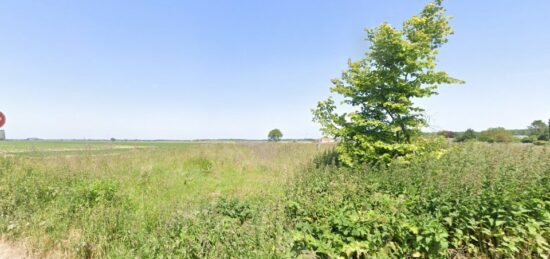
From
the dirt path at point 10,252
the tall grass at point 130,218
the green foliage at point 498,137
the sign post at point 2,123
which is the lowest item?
the dirt path at point 10,252

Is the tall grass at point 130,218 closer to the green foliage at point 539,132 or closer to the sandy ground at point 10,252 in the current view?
the sandy ground at point 10,252

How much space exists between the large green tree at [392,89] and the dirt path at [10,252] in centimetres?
653

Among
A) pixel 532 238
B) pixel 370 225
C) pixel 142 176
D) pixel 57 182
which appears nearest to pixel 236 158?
pixel 142 176

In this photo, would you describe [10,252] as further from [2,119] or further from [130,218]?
[2,119]

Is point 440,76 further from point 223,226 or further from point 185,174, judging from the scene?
point 185,174

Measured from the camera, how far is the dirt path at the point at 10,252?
3.56 meters

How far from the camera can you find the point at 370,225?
291 centimetres

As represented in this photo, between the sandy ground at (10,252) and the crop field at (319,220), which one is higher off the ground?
the crop field at (319,220)

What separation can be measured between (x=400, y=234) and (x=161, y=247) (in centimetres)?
292

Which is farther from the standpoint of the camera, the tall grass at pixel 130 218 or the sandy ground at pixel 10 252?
the sandy ground at pixel 10 252

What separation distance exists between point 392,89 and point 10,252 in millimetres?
8402

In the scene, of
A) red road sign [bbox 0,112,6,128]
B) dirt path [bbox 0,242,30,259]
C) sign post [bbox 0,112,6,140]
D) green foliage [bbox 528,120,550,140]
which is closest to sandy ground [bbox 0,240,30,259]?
dirt path [bbox 0,242,30,259]

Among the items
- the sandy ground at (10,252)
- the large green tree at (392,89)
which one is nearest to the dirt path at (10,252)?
the sandy ground at (10,252)

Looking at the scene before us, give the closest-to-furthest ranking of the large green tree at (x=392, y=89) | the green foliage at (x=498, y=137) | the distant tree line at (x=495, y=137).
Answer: the large green tree at (x=392, y=89) → the distant tree line at (x=495, y=137) → the green foliage at (x=498, y=137)
